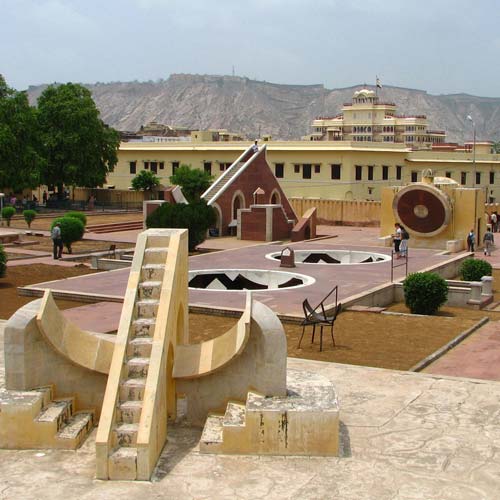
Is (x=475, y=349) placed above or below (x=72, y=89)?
below

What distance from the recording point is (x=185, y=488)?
288 inches

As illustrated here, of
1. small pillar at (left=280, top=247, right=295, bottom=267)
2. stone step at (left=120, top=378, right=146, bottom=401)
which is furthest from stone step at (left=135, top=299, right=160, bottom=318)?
small pillar at (left=280, top=247, right=295, bottom=267)

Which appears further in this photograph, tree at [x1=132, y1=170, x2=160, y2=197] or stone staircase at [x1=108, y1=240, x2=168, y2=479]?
tree at [x1=132, y1=170, x2=160, y2=197]

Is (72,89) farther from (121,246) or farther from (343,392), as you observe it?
(343,392)

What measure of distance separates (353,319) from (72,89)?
33.4 meters

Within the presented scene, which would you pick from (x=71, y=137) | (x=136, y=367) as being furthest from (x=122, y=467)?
(x=71, y=137)

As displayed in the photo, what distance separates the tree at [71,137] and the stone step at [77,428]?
35.7m

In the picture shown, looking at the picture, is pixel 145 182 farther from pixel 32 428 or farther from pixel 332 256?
pixel 32 428

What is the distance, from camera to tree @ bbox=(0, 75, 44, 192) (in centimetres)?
3988

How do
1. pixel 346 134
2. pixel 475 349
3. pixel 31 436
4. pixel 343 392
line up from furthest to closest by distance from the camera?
1. pixel 346 134
2. pixel 475 349
3. pixel 343 392
4. pixel 31 436

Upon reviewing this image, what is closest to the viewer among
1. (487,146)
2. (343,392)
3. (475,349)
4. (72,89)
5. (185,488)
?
(185,488)

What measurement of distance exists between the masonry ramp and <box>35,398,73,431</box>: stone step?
764mm

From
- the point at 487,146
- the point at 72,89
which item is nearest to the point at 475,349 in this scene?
the point at 72,89

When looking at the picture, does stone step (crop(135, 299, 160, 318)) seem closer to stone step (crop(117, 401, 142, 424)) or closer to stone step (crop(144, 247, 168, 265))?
stone step (crop(144, 247, 168, 265))
